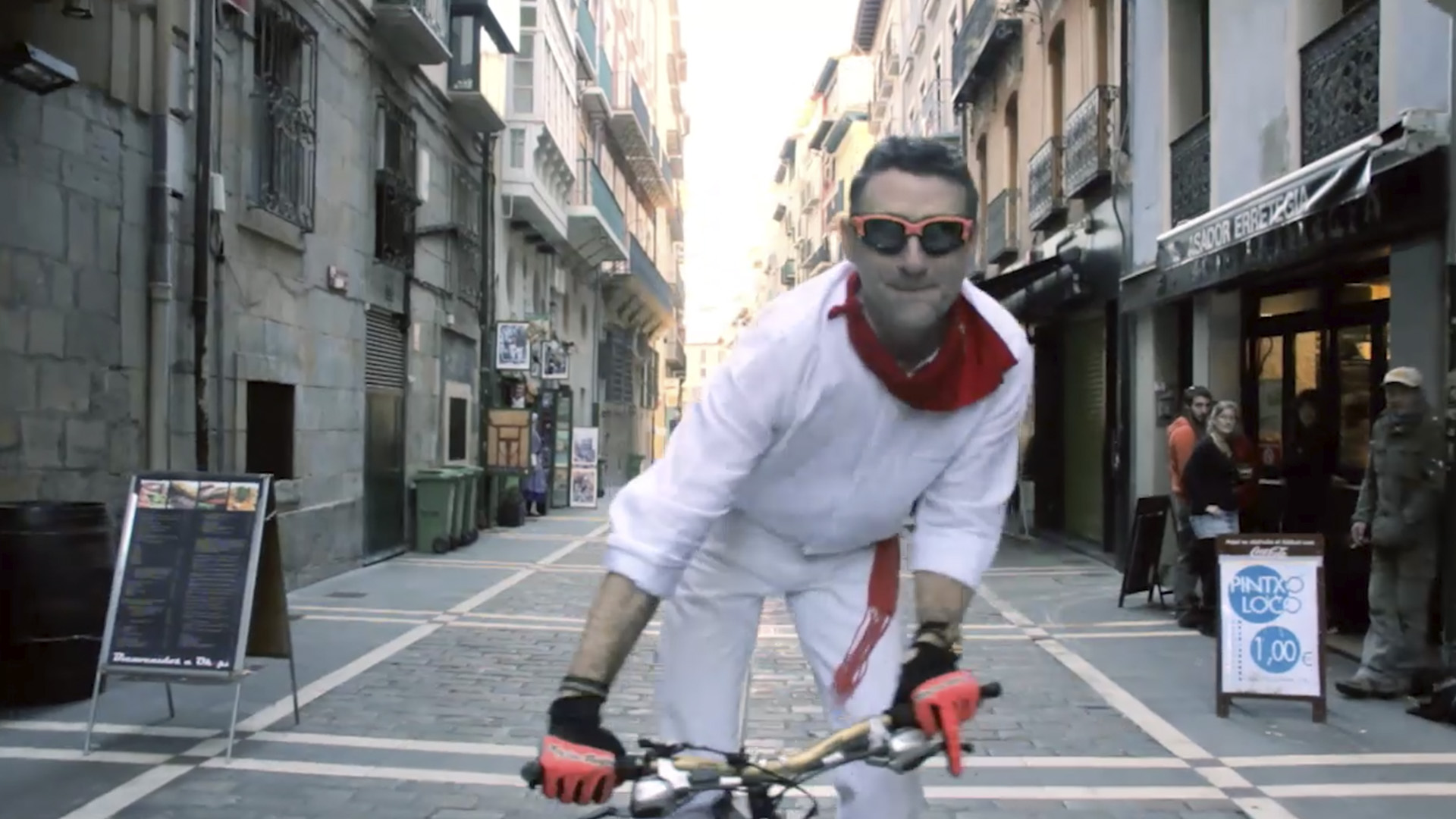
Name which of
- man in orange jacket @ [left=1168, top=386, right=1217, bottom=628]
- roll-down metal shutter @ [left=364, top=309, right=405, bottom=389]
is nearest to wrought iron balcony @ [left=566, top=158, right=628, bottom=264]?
roll-down metal shutter @ [left=364, top=309, right=405, bottom=389]

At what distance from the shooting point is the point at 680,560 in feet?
8.13

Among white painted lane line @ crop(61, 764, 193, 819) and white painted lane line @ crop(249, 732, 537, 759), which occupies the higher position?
white painted lane line @ crop(61, 764, 193, 819)

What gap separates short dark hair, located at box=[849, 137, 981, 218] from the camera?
98.1 inches

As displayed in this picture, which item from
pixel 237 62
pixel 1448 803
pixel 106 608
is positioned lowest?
pixel 1448 803

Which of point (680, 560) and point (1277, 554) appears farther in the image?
point (1277, 554)

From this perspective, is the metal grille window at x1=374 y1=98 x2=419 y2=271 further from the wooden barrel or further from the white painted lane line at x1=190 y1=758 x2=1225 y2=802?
the white painted lane line at x1=190 y1=758 x2=1225 y2=802

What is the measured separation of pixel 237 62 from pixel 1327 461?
935cm

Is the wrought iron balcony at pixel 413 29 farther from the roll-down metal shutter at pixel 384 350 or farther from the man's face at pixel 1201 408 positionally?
the man's face at pixel 1201 408

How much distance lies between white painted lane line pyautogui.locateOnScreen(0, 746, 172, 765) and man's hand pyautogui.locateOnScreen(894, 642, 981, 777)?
15.1ft

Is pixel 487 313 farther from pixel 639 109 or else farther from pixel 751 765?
pixel 639 109

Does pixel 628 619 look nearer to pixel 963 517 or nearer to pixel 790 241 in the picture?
pixel 963 517

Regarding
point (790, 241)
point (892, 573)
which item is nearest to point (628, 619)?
point (892, 573)

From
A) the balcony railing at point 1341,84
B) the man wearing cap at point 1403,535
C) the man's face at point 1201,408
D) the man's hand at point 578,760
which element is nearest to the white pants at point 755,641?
the man's hand at point 578,760

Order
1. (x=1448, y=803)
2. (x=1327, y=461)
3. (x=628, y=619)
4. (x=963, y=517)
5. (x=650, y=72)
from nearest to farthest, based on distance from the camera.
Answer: (x=628, y=619) → (x=963, y=517) → (x=1448, y=803) → (x=1327, y=461) → (x=650, y=72)
